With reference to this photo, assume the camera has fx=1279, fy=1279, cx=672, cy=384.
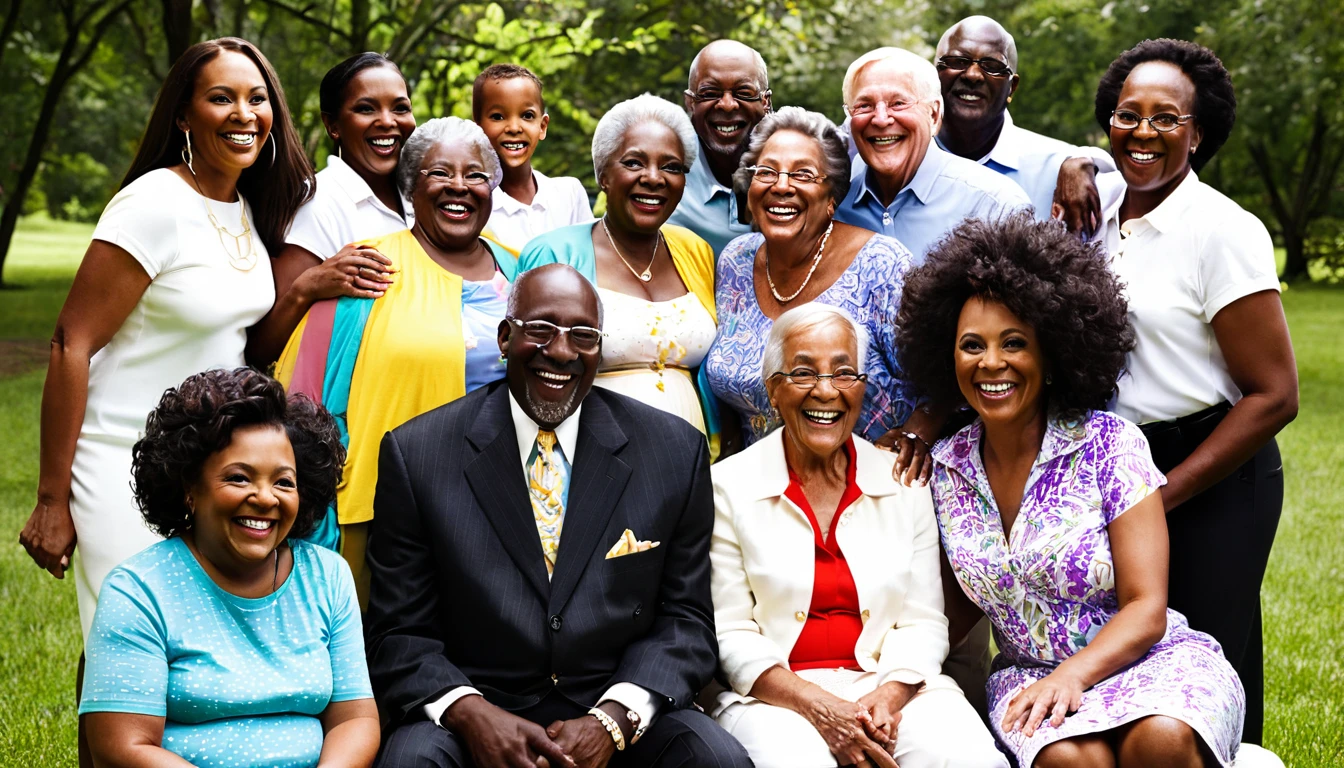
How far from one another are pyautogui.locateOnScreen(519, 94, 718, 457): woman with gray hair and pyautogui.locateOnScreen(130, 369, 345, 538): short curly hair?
1155mm

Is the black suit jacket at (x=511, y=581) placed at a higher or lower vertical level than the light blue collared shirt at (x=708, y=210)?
lower

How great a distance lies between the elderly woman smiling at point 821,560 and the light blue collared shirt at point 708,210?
1.18 meters

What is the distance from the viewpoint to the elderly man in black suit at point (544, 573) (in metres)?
3.74

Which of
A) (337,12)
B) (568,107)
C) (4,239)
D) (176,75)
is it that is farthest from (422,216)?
(4,239)

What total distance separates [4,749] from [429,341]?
9.81 feet

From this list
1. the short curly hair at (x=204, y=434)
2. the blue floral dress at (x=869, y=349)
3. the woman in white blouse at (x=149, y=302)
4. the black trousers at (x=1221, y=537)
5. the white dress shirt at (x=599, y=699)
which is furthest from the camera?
the blue floral dress at (x=869, y=349)

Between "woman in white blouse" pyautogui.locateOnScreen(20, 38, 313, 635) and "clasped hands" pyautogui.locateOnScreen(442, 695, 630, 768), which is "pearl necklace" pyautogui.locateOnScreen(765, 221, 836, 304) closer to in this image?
"clasped hands" pyautogui.locateOnScreen(442, 695, 630, 768)

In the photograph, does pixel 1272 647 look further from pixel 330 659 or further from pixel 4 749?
pixel 4 749

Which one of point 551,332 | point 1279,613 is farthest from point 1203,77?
point 1279,613

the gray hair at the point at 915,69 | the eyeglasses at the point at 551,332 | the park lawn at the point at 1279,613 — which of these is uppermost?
the gray hair at the point at 915,69

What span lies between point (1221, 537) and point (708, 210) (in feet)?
7.80

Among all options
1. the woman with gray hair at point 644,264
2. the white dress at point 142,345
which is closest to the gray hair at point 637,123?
the woman with gray hair at point 644,264

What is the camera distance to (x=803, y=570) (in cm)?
408

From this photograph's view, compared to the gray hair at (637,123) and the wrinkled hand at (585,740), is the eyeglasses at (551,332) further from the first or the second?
the wrinkled hand at (585,740)
